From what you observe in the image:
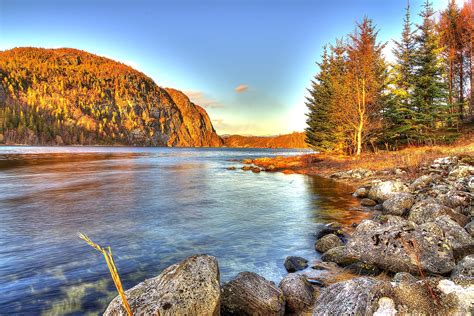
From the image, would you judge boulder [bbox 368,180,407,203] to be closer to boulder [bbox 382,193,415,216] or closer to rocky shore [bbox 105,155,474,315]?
boulder [bbox 382,193,415,216]

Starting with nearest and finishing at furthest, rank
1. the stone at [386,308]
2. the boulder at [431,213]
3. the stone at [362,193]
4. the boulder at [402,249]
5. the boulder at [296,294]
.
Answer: the stone at [386,308], the boulder at [296,294], the boulder at [402,249], the boulder at [431,213], the stone at [362,193]

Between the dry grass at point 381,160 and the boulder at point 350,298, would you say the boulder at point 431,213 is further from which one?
the dry grass at point 381,160

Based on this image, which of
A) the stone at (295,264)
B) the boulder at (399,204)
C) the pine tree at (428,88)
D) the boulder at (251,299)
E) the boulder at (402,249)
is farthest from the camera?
the pine tree at (428,88)

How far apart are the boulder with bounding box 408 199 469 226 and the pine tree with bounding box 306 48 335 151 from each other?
26.5 metres

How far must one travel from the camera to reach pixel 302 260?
7484 mm

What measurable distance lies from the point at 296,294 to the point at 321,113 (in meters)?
34.9

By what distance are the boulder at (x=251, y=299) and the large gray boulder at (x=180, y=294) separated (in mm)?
617

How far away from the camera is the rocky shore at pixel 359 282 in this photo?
10.1ft

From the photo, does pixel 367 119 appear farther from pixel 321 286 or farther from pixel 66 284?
pixel 66 284

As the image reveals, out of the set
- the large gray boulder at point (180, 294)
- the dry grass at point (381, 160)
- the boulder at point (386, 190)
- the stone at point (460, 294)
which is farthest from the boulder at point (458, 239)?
the dry grass at point (381, 160)

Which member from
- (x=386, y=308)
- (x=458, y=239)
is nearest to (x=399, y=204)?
(x=458, y=239)

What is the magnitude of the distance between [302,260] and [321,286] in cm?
142

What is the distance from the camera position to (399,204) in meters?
11.2

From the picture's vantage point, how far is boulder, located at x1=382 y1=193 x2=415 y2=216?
1111 cm
